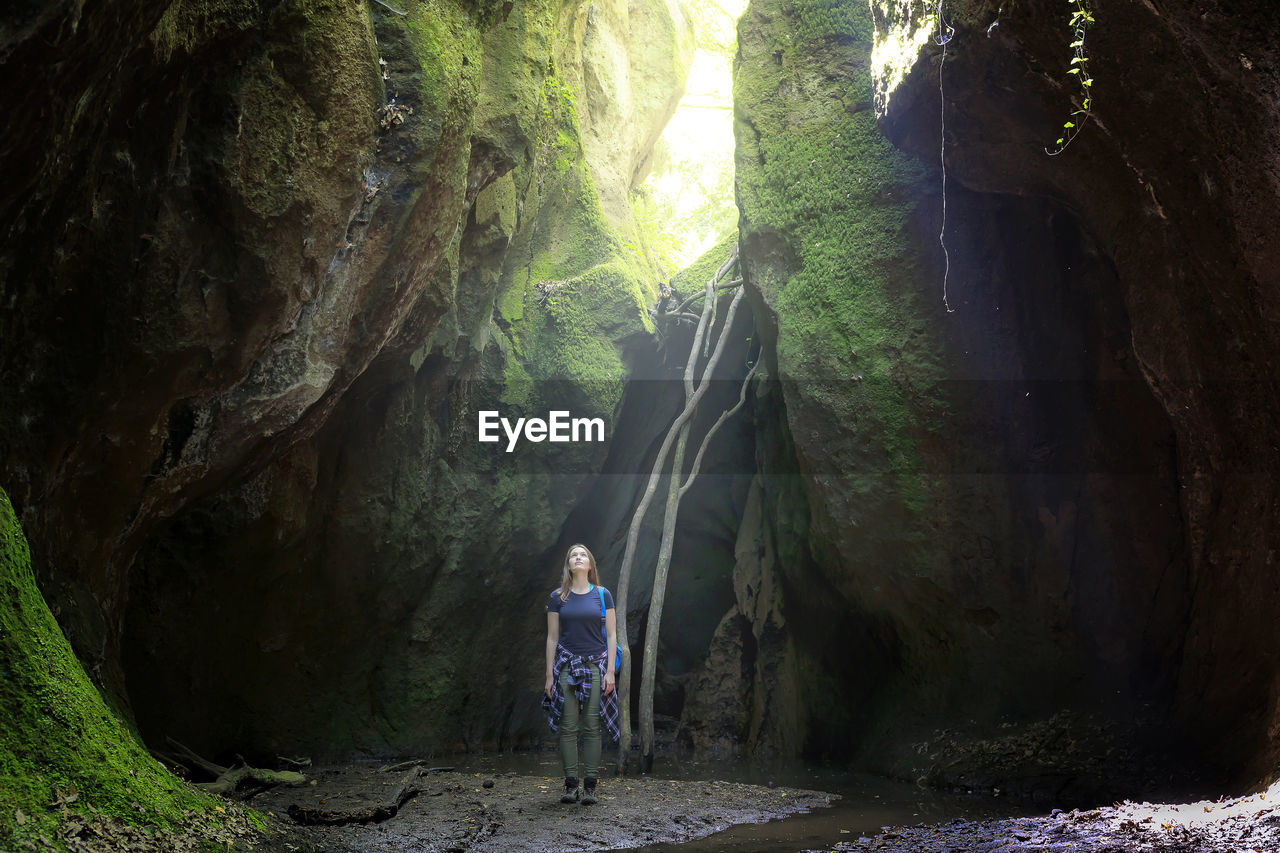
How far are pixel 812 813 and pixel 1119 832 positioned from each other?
78.4 inches

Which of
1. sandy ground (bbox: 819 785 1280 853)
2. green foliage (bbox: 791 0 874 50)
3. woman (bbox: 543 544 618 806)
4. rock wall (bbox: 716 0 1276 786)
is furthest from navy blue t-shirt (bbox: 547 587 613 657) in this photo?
green foliage (bbox: 791 0 874 50)

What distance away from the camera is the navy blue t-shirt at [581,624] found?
566 cm

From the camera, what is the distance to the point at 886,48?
7418 millimetres

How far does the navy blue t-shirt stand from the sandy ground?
1.89 meters

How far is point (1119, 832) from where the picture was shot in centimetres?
416

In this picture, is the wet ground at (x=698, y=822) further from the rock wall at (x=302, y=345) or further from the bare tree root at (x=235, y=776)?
the rock wall at (x=302, y=345)

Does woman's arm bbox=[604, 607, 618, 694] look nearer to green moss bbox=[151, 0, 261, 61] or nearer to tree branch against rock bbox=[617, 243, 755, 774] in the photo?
tree branch against rock bbox=[617, 243, 755, 774]

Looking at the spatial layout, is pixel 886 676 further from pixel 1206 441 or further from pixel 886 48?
pixel 886 48

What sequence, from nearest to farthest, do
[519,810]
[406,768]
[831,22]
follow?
[519,810] → [406,768] → [831,22]

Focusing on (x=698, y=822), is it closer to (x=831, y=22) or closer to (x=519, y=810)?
(x=519, y=810)

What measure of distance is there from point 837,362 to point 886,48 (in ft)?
8.63

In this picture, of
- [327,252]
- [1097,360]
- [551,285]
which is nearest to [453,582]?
[551,285]

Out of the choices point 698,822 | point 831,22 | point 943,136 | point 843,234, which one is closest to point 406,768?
point 698,822

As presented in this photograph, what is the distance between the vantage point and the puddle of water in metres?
4.72
